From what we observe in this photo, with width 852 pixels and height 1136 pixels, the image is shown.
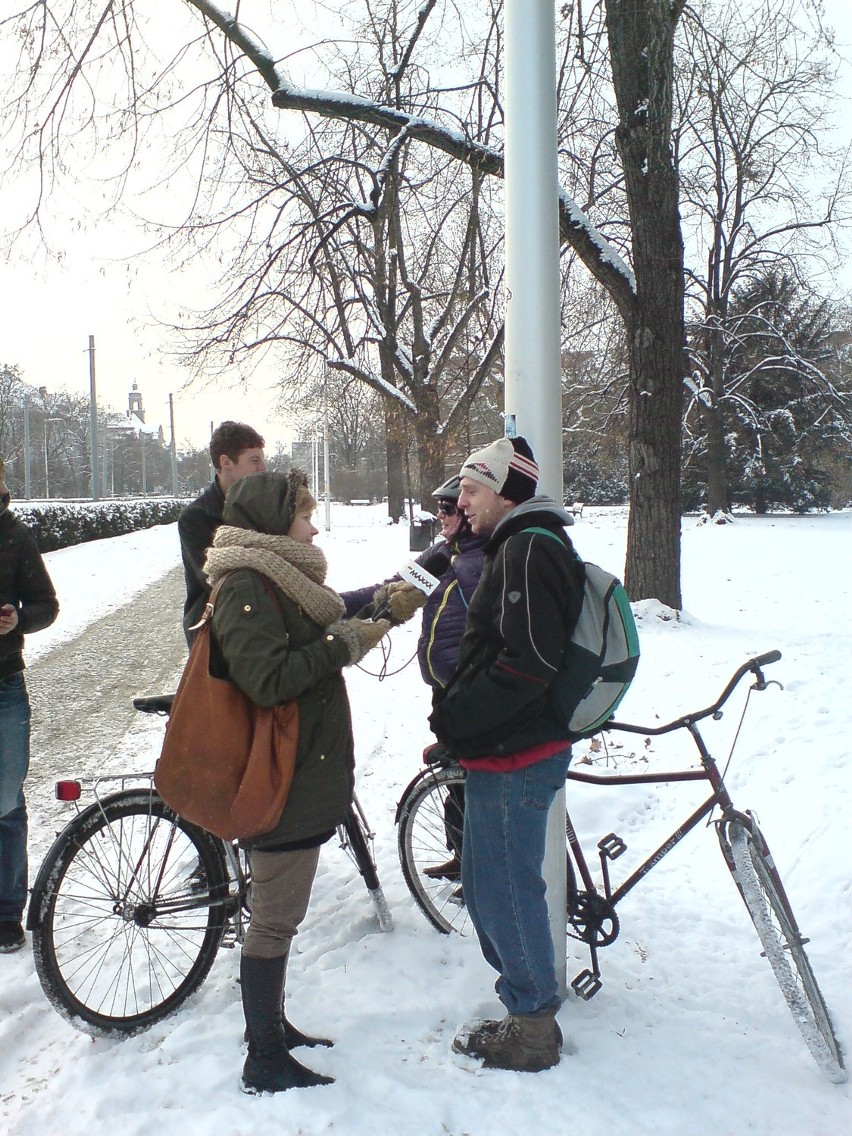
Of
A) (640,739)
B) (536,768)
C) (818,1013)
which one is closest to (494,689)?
(536,768)

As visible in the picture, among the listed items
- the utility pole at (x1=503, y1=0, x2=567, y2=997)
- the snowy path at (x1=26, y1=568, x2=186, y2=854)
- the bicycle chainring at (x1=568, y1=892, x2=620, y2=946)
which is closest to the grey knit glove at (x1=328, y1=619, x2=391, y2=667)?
the utility pole at (x1=503, y1=0, x2=567, y2=997)

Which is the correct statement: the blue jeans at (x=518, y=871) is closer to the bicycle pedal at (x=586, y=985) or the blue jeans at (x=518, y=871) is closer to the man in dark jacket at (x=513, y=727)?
the man in dark jacket at (x=513, y=727)

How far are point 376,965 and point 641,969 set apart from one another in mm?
954

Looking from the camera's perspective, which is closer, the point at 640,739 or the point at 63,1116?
the point at 63,1116

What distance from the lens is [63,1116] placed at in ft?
7.83

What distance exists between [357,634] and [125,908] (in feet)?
4.28

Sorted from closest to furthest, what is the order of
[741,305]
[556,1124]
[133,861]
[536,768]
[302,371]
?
[556,1124]
[536,768]
[133,861]
[302,371]
[741,305]

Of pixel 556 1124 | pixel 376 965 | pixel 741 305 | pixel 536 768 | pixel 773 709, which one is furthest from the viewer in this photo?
pixel 741 305

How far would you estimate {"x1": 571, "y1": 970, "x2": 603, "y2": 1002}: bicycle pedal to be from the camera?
112 inches

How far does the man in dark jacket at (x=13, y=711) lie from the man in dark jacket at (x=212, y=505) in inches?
22.3

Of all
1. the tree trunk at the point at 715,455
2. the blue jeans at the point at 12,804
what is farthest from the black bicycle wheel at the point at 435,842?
the tree trunk at the point at 715,455

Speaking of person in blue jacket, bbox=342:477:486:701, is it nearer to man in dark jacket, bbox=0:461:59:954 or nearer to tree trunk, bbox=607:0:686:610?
man in dark jacket, bbox=0:461:59:954

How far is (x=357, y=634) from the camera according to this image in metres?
2.53

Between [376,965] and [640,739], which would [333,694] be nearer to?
[376,965]
